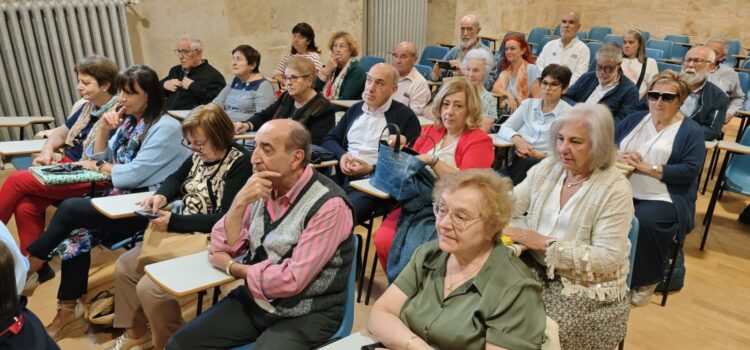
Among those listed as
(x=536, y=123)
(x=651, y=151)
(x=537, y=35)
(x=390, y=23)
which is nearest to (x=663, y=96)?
(x=651, y=151)

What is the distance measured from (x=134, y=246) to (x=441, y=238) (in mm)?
1742

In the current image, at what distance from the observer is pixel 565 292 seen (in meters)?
1.98

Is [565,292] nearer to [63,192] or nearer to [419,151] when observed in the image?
[419,151]

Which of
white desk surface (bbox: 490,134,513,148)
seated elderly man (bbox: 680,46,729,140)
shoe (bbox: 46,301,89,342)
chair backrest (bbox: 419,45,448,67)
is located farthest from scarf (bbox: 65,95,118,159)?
chair backrest (bbox: 419,45,448,67)

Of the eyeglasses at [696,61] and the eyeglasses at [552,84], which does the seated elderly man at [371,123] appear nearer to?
the eyeglasses at [552,84]

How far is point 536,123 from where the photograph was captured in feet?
11.9

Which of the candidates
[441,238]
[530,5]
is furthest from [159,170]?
[530,5]

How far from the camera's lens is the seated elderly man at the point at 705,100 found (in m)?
4.15

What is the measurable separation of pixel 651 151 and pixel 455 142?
44.7 inches

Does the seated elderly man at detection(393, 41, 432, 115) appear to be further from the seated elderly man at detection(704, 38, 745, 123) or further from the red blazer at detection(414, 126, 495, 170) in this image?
the seated elderly man at detection(704, 38, 745, 123)

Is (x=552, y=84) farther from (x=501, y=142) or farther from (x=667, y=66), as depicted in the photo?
(x=667, y=66)

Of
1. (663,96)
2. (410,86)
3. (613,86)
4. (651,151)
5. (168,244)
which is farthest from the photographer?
(410,86)

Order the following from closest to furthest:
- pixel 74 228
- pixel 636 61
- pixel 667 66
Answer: pixel 74 228 < pixel 636 61 < pixel 667 66

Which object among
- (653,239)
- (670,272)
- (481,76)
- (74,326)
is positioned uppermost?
(481,76)
